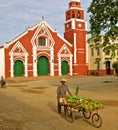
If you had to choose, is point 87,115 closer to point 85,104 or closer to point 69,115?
point 69,115

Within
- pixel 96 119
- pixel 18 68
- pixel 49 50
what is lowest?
pixel 96 119

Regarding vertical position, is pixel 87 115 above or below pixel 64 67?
below

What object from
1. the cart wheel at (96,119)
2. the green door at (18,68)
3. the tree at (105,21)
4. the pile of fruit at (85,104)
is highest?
the tree at (105,21)

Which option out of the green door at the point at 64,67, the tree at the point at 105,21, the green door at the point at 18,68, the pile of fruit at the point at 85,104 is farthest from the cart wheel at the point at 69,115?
the green door at the point at 64,67

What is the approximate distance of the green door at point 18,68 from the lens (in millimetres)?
45531

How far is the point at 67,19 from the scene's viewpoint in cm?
5316

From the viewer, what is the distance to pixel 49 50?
4838cm

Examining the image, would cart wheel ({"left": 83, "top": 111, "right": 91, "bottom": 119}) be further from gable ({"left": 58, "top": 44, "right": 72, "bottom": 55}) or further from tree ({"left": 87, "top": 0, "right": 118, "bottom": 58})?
gable ({"left": 58, "top": 44, "right": 72, "bottom": 55})

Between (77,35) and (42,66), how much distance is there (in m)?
9.06

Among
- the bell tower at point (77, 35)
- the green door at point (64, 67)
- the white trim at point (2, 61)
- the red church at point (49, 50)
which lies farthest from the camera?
the bell tower at point (77, 35)

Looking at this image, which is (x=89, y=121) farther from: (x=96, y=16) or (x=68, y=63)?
(x=68, y=63)

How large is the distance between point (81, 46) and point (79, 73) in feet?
16.9

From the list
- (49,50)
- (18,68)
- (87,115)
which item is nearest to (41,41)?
(49,50)

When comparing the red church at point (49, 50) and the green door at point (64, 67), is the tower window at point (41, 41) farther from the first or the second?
the green door at point (64, 67)
